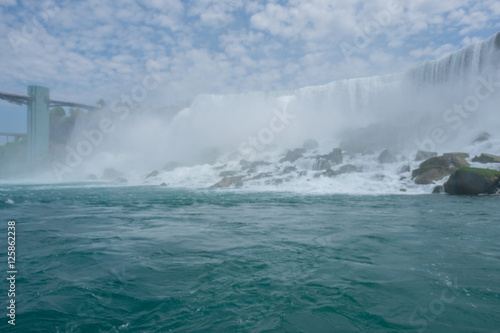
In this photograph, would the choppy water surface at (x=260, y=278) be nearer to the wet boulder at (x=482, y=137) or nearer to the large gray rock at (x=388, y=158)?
the large gray rock at (x=388, y=158)

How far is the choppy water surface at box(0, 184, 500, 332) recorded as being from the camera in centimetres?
248

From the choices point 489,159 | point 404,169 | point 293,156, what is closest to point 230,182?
point 293,156

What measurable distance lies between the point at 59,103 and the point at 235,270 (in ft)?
174

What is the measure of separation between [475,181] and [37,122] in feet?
165

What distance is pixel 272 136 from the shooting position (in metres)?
37.4

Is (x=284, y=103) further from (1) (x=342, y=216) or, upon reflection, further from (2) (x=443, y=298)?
(2) (x=443, y=298)

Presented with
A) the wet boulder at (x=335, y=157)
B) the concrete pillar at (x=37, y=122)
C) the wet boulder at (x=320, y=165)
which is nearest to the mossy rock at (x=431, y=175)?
the wet boulder at (x=320, y=165)

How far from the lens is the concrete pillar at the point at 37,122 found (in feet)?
138

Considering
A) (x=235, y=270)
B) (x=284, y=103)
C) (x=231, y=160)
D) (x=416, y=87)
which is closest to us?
(x=235, y=270)

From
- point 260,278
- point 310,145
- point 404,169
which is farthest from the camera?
point 310,145

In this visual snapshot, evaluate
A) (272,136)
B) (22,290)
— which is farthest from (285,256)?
(272,136)

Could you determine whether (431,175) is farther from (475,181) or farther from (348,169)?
(348,169)

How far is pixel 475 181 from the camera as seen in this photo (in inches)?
502

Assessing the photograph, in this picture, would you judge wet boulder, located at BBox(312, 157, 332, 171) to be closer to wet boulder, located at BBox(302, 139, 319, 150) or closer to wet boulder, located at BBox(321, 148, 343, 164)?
wet boulder, located at BBox(321, 148, 343, 164)
